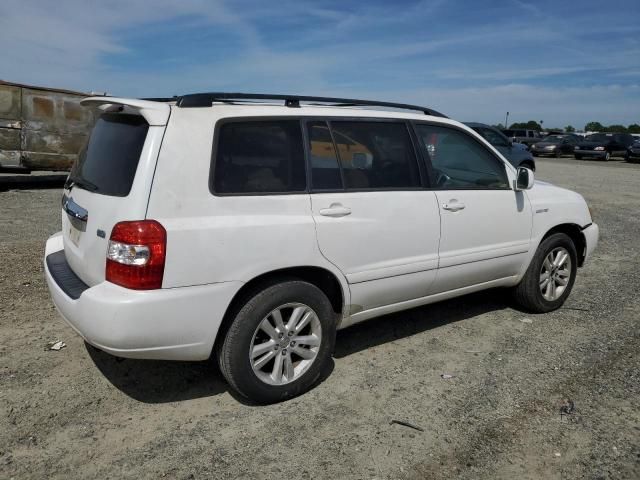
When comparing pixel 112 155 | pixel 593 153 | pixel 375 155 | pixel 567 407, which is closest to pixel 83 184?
pixel 112 155

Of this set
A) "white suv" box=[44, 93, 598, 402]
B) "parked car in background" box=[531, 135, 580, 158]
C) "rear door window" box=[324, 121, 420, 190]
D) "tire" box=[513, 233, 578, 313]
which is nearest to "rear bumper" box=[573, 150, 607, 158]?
"parked car in background" box=[531, 135, 580, 158]

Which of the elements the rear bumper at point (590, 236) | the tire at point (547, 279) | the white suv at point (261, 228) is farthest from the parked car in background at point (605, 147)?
the white suv at point (261, 228)

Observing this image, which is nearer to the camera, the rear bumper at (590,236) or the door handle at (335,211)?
the door handle at (335,211)

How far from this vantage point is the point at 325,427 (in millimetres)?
3172

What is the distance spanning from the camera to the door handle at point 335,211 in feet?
11.2

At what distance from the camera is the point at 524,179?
4.51 metres

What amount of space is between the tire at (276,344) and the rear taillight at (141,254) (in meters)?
0.56

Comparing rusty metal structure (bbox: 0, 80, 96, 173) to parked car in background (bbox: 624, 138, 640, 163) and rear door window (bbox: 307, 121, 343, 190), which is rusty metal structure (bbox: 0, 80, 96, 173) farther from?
parked car in background (bbox: 624, 138, 640, 163)

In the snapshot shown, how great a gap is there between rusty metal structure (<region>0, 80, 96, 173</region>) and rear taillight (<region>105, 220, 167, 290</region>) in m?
9.41

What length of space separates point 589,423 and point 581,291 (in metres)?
2.86

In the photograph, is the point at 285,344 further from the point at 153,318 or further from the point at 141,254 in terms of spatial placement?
the point at 141,254

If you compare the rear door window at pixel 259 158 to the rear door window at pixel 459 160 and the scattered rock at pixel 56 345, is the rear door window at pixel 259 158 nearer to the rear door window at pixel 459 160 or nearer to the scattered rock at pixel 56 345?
the rear door window at pixel 459 160

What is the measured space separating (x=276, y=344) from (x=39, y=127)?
10.5 m

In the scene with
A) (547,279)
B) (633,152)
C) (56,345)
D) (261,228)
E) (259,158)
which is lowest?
(56,345)
